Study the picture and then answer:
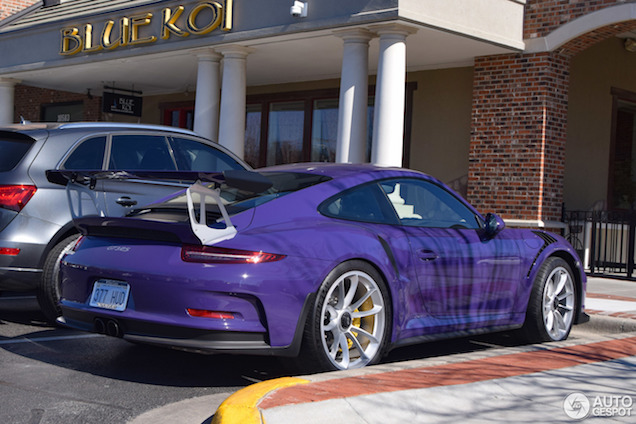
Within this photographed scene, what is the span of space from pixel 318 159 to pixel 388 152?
5.60 m

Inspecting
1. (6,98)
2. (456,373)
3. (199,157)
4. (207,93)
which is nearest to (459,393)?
(456,373)

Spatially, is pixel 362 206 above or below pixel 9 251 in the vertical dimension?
above

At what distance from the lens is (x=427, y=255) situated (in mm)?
5520

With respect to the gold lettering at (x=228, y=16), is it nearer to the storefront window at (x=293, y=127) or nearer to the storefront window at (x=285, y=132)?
the storefront window at (x=293, y=127)

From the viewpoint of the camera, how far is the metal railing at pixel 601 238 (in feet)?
41.0

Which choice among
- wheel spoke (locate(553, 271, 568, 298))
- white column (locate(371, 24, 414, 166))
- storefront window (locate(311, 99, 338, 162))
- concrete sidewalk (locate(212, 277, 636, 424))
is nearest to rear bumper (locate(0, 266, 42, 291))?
concrete sidewalk (locate(212, 277, 636, 424))

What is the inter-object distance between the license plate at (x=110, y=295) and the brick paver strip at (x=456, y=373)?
134cm

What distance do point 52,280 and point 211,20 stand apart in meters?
8.52

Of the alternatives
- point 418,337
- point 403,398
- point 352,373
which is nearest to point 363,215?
point 418,337

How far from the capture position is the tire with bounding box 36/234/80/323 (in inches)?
254

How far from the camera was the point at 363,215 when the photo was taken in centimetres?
543

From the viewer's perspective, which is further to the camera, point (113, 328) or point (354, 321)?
point (354, 321)

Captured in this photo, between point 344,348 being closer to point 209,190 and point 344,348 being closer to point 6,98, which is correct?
point 209,190

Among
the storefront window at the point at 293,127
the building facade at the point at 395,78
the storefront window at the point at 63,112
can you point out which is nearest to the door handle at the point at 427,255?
the building facade at the point at 395,78
